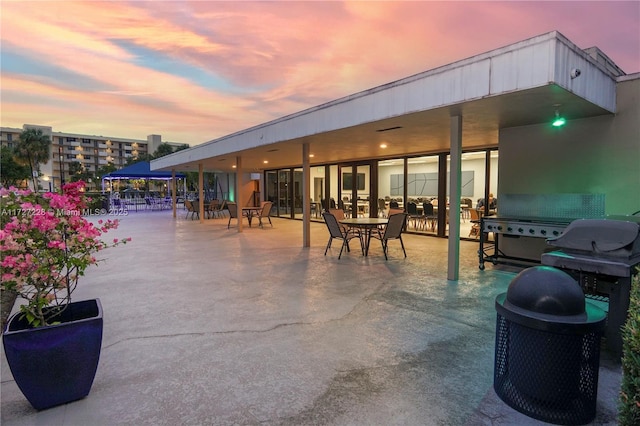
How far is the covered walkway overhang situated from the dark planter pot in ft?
14.0

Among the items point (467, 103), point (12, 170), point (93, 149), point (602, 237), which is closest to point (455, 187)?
point (467, 103)

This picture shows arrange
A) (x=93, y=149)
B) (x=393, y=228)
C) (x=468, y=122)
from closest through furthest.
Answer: (x=468, y=122)
(x=393, y=228)
(x=93, y=149)

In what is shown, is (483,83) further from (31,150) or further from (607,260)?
(31,150)

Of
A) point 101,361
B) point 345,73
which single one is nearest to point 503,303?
point 101,361

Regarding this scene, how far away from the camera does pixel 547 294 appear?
1987 mm

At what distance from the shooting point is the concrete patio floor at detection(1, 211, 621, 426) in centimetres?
209

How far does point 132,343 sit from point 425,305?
3110 mm

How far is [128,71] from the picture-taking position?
1117 centimetres

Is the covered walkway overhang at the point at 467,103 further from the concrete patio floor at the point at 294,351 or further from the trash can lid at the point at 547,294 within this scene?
the trash can lid at the point at 547,294

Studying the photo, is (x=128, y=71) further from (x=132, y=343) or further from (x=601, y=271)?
(x=601, y=271)

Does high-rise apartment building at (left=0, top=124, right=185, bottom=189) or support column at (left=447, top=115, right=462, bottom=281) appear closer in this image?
support column at (left=447, top=115, right=462, bottom=281)

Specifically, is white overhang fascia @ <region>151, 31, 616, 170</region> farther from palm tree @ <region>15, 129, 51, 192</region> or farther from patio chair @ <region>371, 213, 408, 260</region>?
palm tree @ <region>15, 129, 51, 192</region>

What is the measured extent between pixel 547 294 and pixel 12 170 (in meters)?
43.1

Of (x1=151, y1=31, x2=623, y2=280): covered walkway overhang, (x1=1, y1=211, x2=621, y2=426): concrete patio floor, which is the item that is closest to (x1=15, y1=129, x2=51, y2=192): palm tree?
(x1=151, y1=31, x2=623, y2=280): covered walkway overhang
